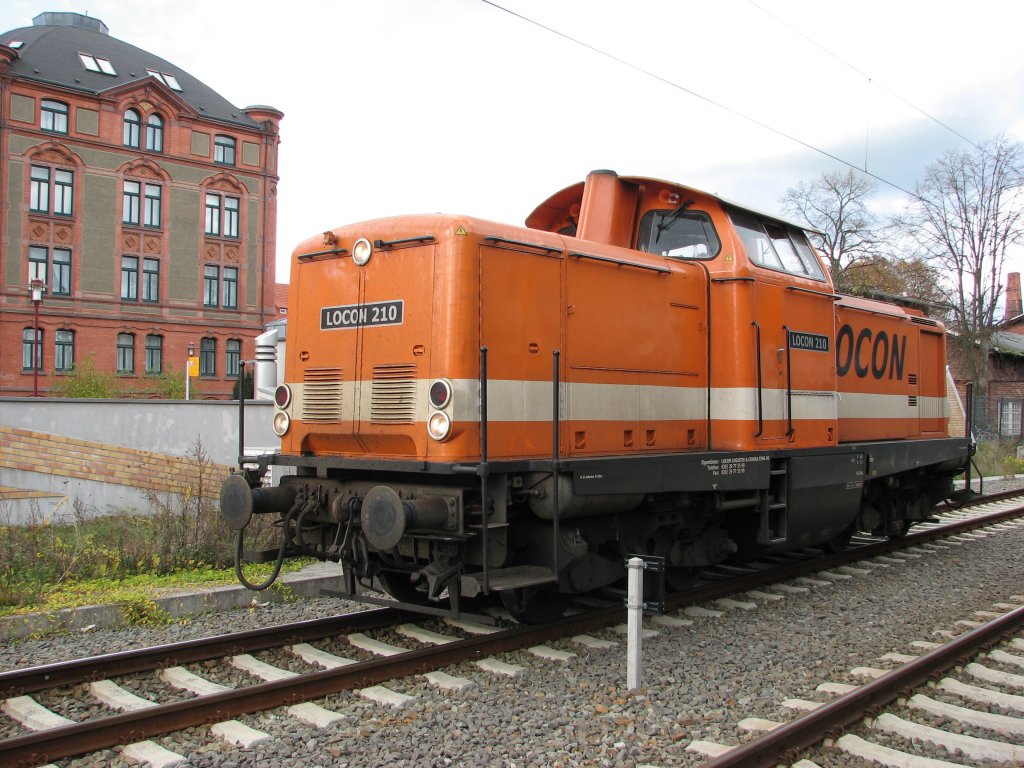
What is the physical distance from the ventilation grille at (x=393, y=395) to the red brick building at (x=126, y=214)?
33133 millimetres

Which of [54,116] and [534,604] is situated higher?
[54,116]

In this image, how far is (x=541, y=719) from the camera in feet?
14.4

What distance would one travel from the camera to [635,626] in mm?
4930

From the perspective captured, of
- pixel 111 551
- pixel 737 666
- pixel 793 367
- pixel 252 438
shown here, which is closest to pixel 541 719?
pixel 737 666

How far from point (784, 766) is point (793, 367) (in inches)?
163

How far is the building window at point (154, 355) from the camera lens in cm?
3712

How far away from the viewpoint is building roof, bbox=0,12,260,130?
35281mm

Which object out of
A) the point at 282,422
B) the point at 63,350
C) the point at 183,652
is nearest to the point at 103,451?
the point at 282,422

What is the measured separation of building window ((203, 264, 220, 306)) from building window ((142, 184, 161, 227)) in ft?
9.66

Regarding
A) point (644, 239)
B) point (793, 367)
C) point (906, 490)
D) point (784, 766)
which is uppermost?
point (644, 239)

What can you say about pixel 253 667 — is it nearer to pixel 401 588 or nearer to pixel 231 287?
pixel 401 588

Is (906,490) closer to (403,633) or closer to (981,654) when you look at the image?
(981,654)

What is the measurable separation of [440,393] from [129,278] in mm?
35953

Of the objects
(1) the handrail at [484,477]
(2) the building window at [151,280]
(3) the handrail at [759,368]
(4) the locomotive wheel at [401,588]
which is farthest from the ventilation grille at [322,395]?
(2) the building window at [151,280]
